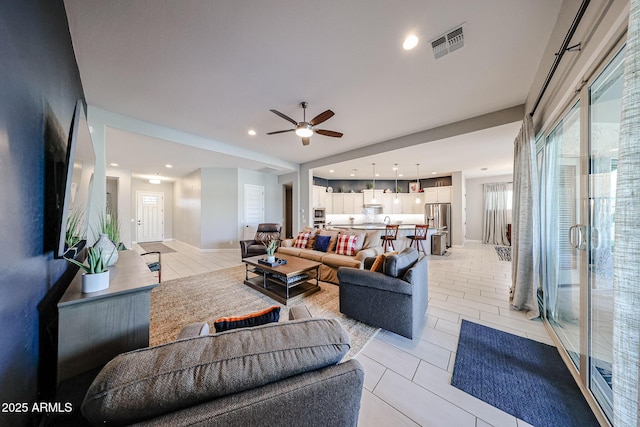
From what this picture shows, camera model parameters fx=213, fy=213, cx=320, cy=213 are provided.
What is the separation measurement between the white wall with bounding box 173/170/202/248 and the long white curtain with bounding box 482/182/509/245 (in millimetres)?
9700

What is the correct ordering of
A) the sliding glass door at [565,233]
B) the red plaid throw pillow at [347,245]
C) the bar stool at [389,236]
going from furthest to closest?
the bar stool at [389,236] < the red plaid throw pillow at [347,245] < the sliding glass door at [565,233]

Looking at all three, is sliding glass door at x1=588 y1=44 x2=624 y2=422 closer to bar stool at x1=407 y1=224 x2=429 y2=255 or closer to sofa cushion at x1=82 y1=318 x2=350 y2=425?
sofa cushion at x1=82 y1=318 x2=350 y2=425

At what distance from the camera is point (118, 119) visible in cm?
325

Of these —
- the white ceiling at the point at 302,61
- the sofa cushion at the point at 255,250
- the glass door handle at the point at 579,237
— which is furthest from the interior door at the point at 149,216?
the glass door handle at the point at 579,237

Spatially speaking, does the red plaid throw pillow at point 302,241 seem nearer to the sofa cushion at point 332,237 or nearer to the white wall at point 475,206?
the sofa cushion at point 332,237

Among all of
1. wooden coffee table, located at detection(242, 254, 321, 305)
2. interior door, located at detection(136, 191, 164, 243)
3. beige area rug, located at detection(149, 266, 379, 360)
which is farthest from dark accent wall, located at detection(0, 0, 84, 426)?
interior door, located at detection(136, 191, 164, 243)

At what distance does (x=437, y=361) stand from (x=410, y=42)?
110 inches

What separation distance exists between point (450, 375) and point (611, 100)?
7.05ft

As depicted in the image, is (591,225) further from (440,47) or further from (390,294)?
(440,47)

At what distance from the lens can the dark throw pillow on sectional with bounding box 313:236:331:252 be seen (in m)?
4.11

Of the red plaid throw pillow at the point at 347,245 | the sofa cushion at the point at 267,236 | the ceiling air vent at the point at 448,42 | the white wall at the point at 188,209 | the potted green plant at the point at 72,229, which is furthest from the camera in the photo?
the white wall at the point at 188,209

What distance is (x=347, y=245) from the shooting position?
3.81 metres

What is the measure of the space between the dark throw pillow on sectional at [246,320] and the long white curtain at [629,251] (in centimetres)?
137

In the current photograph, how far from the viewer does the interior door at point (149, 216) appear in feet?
26.0
